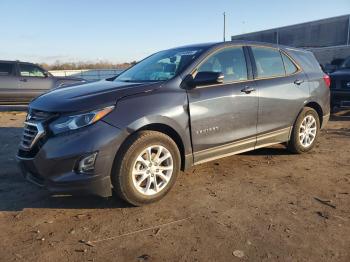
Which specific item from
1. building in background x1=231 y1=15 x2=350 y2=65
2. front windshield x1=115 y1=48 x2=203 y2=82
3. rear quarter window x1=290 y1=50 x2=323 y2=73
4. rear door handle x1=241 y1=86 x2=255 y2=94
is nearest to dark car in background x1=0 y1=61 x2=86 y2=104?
front windshield x1=115 y1=48 x2=203 y2=82

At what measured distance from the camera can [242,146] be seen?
16.5ft

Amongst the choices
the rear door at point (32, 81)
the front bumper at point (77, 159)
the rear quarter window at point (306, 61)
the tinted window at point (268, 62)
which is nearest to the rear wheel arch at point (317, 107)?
the rear quarter window at point (306, 61)

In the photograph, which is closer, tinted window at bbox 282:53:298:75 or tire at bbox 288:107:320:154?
tinted window at bbox 282:53:298:75

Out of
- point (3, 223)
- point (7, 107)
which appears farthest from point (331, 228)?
point (7, 107)

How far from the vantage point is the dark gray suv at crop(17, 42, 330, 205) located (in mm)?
3674

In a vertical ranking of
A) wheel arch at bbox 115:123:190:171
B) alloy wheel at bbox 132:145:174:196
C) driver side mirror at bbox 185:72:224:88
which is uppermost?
driver side mirror at bbox 185:72:224:88

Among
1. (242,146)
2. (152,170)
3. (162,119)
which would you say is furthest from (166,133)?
(242,146)

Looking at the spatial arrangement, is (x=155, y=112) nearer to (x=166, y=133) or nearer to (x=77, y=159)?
(x=166, y=133)

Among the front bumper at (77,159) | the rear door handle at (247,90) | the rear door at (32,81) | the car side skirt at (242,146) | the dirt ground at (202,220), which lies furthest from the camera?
the rear door at (32,81)

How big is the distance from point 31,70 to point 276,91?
9.75 metres

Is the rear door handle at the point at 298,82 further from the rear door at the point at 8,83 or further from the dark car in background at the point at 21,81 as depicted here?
the rear door at the point at 8,83

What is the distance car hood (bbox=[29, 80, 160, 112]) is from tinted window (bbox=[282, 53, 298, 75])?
2425 millimetres

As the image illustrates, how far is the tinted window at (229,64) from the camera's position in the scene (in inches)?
187

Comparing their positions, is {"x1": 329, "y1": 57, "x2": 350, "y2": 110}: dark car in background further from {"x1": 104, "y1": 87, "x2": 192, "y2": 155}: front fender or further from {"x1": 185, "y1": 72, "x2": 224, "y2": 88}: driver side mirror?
{"x1": 104, "y1": 87, "x2": 192, "y2": 155}: front fender
